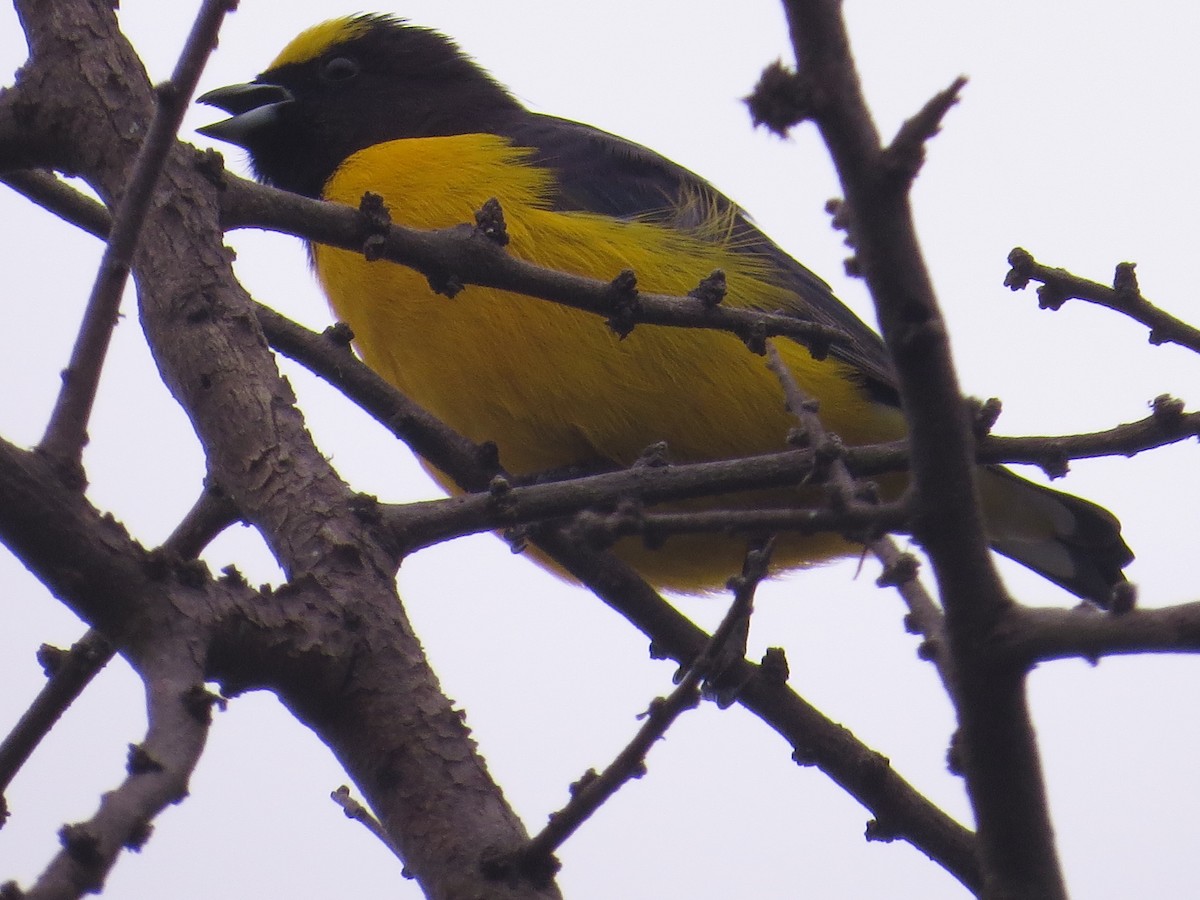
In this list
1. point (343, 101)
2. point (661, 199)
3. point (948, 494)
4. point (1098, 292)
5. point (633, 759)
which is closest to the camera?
point (948, 494)

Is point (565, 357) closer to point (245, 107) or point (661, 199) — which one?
point (661, 199)

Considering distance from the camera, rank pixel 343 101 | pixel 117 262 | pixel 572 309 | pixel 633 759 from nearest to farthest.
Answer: pixel 633 759
pixel 117 262
pixel 572 309
pixel 343 101

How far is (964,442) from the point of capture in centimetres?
154

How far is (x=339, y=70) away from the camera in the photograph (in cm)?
526

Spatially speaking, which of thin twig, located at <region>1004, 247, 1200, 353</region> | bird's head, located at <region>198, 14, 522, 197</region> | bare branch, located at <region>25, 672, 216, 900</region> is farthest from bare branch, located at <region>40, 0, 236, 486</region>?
bird's head, located at <region>198, 14, 522, 197</region>

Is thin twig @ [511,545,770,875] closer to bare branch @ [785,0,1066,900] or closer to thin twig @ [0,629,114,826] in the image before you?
bare branch @ [785,0,1066,900]

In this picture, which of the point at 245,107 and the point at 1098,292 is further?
the point at 245,107

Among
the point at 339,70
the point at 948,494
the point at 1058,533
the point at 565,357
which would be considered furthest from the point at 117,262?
the point at 1058,533

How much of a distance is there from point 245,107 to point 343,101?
0.34m

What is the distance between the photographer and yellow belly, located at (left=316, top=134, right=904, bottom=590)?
3.91 m

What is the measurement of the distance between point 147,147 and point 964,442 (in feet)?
3.66

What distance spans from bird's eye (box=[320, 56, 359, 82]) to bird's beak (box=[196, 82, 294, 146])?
151 mm

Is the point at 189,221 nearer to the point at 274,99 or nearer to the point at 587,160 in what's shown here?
the point at 587,160

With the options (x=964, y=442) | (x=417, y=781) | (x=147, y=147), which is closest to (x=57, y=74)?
(x=147, y=147)
